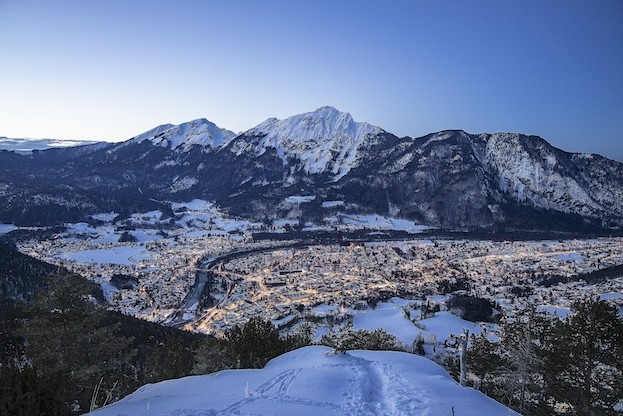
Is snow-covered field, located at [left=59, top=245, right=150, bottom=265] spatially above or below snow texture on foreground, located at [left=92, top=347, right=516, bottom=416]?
below

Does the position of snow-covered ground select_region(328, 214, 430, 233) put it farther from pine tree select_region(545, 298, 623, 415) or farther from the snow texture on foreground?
the snow texture on foreground

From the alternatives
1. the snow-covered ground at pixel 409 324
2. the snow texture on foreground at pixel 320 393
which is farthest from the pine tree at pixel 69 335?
the snow-covered ground at pixel 409 324

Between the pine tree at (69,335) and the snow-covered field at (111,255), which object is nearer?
the pine tree at (69,335)

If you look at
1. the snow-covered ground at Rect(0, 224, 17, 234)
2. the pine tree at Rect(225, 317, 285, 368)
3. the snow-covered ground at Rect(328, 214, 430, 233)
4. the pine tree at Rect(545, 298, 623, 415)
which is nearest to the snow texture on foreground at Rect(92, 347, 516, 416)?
the pine tree at Rect(545, 298, 623, 415)

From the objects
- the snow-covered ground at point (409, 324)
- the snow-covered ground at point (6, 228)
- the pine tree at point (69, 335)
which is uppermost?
the pine tree at point (69, 335)

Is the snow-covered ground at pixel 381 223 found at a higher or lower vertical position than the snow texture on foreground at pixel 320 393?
lower

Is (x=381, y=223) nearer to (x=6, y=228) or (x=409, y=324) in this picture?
(x=409, y=324)

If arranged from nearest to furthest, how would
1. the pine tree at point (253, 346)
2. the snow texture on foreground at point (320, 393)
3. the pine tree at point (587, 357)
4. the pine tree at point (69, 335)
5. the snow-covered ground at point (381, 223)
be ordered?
1. the snow texture on foreground at point (320, 393)
2. the pine tree at point (69, 335)
3. the pine tree at point (587, 357)
4. the pine tree at point (253, 346)
5. the snow-covered ground at point (381, 223)

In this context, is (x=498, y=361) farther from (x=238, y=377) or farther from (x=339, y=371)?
(x=238, y=377)

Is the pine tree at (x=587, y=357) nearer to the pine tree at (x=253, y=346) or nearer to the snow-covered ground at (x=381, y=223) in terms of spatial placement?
the pine tree at (x=253, y=346)

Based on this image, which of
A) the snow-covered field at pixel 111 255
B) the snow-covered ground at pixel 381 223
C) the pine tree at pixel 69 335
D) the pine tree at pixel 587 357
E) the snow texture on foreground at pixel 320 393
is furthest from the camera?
the snow-covered ground at pixel 381 223
